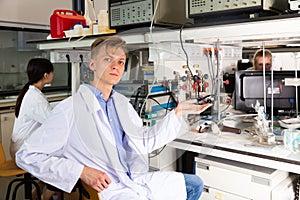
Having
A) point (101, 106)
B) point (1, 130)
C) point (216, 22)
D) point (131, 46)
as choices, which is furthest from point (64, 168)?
point (1, 130)

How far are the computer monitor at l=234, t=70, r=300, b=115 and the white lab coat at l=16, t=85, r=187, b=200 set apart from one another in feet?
3.93

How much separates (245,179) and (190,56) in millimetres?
894

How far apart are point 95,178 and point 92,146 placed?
0.46 ft

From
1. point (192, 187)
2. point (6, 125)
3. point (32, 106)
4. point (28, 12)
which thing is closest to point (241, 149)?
point (192, 187)

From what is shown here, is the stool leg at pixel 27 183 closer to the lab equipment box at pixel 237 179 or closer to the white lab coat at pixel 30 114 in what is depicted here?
the white lab coat at pixel 30 114

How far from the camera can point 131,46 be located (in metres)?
1.45

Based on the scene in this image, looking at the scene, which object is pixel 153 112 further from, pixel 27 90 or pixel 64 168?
pixel 27 90

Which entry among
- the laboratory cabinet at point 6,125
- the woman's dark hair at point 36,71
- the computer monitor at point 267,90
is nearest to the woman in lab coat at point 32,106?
the woman's dark hair at point 36,71

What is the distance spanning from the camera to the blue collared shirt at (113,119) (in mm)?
1438

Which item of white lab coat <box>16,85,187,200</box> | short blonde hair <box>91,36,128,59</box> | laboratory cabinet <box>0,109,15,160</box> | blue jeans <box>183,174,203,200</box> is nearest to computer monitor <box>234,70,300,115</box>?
blue jeans <box>183,174,203,200</box>

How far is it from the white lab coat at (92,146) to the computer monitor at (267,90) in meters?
1.20

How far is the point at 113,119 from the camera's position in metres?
1.49

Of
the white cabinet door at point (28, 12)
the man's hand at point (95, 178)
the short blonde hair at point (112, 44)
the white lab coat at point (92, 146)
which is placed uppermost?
the white cabinet door at point (28, 12)

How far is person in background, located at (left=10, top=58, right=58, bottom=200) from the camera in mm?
2424
